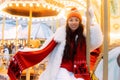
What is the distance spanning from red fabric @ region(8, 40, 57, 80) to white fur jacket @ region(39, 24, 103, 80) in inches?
2.0

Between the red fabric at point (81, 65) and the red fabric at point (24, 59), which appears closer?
the red fabric at point (81, 65)

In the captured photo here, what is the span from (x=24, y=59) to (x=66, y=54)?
0.36 metres

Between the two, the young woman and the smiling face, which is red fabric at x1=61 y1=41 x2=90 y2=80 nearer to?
the young woman

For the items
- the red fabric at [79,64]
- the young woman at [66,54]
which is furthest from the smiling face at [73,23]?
the red fabric at [79,64]

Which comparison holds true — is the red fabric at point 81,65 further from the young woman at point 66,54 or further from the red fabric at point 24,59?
the red fabric at point 24,59

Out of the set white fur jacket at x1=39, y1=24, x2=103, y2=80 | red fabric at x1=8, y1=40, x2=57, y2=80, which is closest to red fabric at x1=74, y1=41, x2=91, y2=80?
white fur jacket at x1=39, y1=24, x2=103, y2=80

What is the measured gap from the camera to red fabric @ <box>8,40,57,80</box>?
2.33 meters

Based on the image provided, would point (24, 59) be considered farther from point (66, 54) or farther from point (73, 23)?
point (73, 23)

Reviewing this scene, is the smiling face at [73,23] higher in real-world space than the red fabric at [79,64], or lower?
higher

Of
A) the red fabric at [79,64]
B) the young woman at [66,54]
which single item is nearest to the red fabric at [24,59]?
the young woman at [66,54]

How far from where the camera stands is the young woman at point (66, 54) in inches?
88.0

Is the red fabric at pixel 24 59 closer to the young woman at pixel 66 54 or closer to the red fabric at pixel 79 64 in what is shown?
the young woman at pixel 66 54

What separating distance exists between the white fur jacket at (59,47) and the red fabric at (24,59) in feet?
0.16

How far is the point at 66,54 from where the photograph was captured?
226cm
